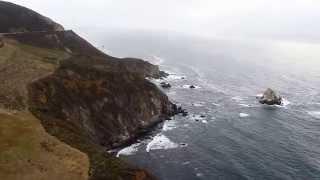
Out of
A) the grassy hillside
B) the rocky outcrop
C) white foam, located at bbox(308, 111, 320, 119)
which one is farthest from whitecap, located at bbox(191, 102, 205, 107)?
the grassy hillside

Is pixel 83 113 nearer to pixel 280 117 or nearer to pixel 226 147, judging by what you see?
pixel 226 147

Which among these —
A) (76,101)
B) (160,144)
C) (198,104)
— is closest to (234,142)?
(160,144)

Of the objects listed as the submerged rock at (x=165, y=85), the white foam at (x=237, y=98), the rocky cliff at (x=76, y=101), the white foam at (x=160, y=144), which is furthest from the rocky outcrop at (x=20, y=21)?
the white foam at (x=160, y=144)

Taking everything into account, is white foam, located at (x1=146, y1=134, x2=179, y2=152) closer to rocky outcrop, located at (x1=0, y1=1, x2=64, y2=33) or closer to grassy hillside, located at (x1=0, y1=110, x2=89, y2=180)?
grassy hillside, located at (x1=0, y1=110, x2=89, y2=180)

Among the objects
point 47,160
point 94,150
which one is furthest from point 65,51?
point 47,160

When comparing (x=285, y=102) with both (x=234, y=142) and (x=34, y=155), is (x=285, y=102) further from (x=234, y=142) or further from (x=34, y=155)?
(x=34, y=155)

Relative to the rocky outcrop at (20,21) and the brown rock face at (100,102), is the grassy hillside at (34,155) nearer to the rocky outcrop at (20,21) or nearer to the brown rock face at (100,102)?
the brown rock face at (100,102)
